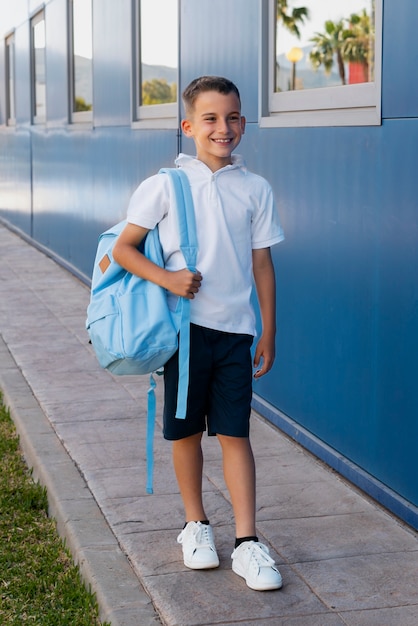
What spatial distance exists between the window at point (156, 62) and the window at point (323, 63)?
1943 millimetres

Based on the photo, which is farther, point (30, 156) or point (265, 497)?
point (30, 156)

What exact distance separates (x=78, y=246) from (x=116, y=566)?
7.67 meters

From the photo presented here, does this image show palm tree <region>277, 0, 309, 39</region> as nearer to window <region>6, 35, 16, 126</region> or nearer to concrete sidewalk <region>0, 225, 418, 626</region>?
concrete sidewalk <region>0, 225, 418, 626</region>

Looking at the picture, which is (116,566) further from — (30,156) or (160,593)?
(30,156)

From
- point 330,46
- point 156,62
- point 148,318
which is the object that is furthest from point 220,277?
point 156,62

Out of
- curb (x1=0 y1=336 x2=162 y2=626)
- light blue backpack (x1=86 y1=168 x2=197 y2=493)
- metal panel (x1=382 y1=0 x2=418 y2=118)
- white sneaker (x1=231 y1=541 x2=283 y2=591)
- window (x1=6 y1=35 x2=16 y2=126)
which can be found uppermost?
window (x1=6 y1=35 x2=16 y2=126)

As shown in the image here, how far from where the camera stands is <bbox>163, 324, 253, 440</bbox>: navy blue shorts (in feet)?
12.2

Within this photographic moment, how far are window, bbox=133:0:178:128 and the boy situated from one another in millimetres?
3987

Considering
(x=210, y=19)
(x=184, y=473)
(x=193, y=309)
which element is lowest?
(x=184, y=473)

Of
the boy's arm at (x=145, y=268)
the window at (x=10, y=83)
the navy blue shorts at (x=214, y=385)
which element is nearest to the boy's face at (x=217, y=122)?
the boy's arm at (x=145, y=268)

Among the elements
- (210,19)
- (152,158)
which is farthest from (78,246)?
(210,19)

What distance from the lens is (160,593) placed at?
12.0ft

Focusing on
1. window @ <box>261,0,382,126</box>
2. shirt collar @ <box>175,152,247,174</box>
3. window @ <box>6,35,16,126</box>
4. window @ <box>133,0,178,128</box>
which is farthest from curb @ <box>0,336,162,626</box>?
window @ <box>6,35,16,126</box>

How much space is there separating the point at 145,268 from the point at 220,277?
25 cm
